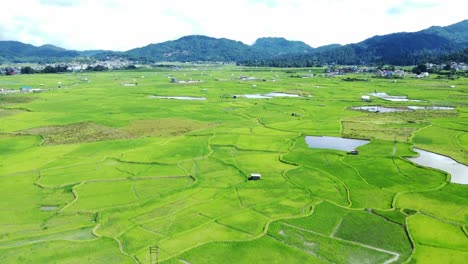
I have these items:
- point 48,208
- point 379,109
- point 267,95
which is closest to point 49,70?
point 267,95

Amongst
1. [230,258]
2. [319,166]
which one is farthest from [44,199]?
[319,166]

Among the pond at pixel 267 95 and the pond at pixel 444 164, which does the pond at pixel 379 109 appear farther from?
the pond at pixel 444 164

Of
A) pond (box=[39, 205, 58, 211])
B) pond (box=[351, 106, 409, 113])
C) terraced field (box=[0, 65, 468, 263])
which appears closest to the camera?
terraced field (box=[0, 65, 468, 263])

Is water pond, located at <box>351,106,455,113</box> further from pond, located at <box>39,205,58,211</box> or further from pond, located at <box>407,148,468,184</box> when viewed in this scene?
pond, located at <box>39,205,58,211</box>

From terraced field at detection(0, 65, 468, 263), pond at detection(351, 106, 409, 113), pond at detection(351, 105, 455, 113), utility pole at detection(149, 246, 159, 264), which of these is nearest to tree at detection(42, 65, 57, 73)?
terraced field at detection(0, 65, 468, 263)

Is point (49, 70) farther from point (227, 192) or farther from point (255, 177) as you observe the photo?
point (227, 192)

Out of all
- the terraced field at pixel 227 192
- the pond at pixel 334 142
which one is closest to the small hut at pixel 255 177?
the terraced field at pixel 227 192

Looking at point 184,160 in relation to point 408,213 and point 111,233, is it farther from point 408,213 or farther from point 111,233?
point 408,213
